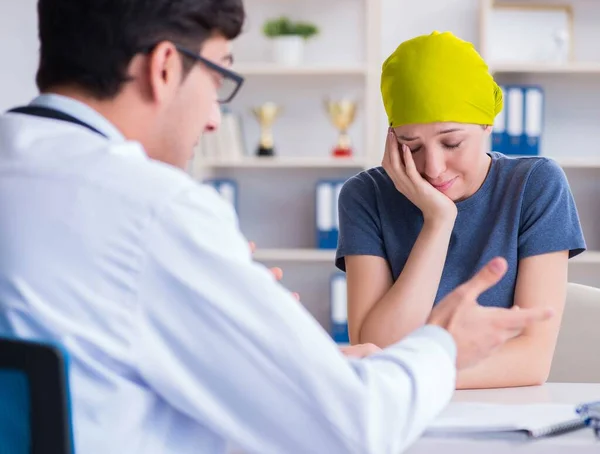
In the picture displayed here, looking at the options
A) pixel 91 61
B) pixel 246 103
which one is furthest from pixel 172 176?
pixel 246 103

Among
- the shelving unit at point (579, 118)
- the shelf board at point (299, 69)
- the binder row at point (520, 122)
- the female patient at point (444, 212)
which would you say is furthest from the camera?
the shelving unit at point (579, 118)

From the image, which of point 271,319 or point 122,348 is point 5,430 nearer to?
point 122,348

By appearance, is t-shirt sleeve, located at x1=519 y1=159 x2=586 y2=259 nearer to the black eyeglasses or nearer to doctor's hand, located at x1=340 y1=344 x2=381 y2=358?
doctor's hand, located at x1=340 y1=344 x2=381 y2=358

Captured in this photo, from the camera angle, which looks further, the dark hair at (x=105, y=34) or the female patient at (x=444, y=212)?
the female patient at (x=444, y=212)

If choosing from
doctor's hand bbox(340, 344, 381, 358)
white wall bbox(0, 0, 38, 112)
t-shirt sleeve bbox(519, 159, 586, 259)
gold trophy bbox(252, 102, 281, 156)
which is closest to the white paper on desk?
doctor's hand bbox(340, 344, 381, 358)

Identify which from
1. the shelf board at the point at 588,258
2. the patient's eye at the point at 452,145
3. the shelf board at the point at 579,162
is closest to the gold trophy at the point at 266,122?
the shelf board at the point at 579,162

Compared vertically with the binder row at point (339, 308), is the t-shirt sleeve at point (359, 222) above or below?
above

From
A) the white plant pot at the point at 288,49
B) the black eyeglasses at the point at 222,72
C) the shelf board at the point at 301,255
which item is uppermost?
the black eyeglasses at the point at 222,72

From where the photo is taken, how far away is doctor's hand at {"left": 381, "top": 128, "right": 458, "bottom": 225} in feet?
6.01

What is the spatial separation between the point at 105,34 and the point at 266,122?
3.21 meters

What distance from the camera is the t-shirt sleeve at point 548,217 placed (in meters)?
1.80

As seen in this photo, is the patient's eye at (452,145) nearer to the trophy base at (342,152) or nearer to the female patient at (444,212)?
the female patient at (444,212)

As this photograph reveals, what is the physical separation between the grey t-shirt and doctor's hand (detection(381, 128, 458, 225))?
0.06 meters

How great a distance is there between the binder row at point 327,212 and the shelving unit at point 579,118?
0.95 m
